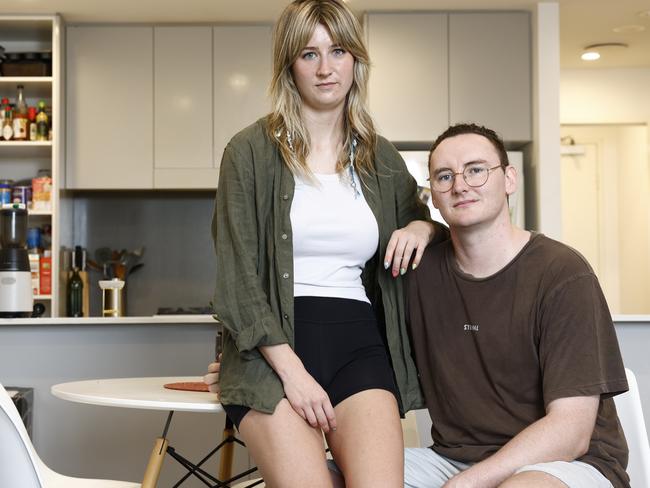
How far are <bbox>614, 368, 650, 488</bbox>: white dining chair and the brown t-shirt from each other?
0.19m

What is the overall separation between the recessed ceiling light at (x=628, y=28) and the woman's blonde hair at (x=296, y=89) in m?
3.62

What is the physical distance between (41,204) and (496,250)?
3.52 meters

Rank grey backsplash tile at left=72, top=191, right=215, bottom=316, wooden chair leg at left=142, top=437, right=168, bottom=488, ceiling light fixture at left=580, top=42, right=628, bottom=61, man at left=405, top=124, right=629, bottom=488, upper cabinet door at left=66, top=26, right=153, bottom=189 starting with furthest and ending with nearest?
ceiling light fixture at left=580, top=42, right=628, bottom=61, grey backsplash tile at left=72, top=191, right=215, bottom=316, upper cabinet door at left=66, top=26, right=153, bottom=189, wooden chair leg at left=142, top=437, right=168, bottom=488, man at left=405, top=124, right=629, bottom=488

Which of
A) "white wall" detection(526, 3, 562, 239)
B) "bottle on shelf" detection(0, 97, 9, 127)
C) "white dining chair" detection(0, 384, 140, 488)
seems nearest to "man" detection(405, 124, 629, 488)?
"white dining chair" detection(0, 384, 140, 488)

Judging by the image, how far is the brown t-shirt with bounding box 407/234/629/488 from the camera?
4.97 ft

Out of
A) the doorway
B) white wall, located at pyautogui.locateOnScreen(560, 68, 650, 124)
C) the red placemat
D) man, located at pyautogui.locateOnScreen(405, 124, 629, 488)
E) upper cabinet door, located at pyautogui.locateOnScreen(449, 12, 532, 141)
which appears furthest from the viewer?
the doorway

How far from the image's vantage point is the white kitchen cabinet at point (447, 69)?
4.63m

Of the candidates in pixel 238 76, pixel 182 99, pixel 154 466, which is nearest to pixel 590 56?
pixel 238 76

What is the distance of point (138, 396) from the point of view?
1699 millimetres

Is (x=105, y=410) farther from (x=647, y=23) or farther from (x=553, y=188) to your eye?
(x=647, y=23)

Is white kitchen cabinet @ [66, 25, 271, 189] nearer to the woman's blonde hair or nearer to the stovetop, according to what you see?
the stovetop

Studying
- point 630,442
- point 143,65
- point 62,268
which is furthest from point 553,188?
point 630,442

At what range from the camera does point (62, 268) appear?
4.77 m

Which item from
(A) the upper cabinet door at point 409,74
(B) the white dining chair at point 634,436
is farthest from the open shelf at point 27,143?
(B) the white dining chair at point 634,436
